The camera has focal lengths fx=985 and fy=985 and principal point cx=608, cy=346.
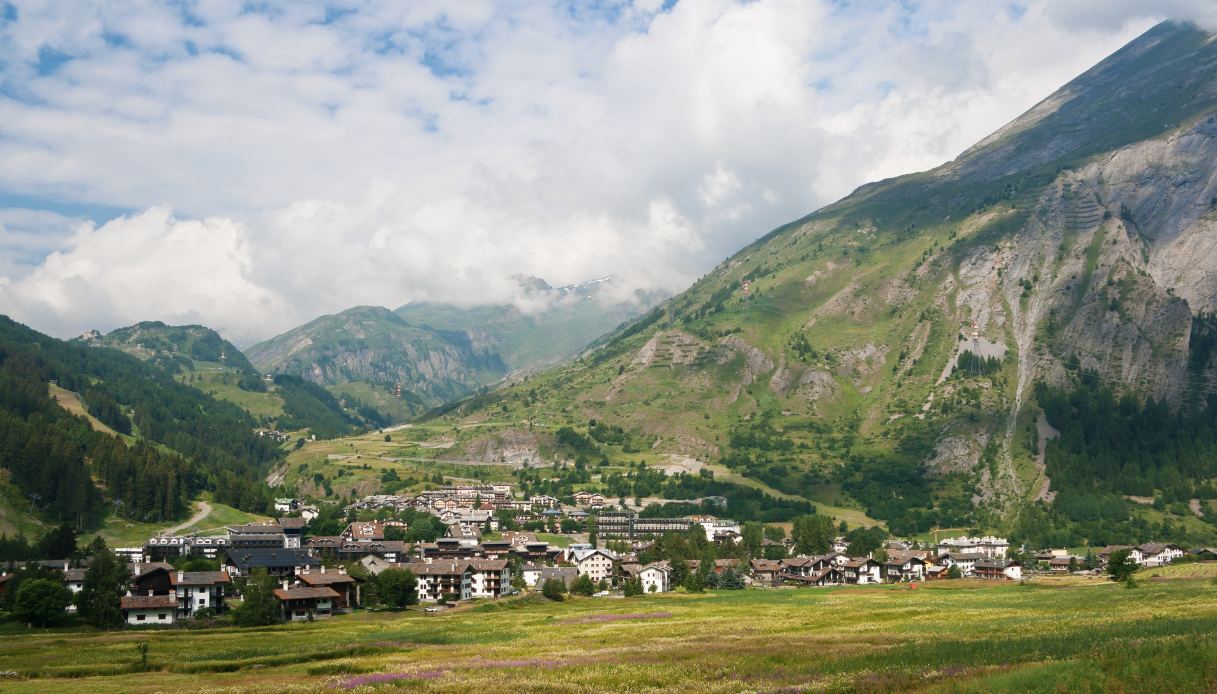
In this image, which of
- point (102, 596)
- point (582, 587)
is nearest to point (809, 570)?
point (582, 587)

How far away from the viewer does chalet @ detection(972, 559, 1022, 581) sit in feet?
599

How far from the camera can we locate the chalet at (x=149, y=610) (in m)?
112

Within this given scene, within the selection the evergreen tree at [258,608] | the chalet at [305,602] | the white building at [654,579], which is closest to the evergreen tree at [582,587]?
the white building at [654,579]

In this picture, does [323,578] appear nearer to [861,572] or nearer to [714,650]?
[714,650]

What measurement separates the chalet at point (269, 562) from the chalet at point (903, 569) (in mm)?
109020

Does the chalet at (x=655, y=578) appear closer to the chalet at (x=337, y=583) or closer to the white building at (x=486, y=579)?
the white building at (x=486, y=579)

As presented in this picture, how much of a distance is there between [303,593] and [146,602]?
56.9ft

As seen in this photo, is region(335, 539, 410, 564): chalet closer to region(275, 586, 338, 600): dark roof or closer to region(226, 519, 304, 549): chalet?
region(226, 519, 304, 549): chalet

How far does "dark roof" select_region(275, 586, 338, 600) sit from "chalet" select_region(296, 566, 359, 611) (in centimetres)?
271

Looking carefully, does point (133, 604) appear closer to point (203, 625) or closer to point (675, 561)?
point (203, 625)

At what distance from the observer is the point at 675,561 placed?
7156 inches

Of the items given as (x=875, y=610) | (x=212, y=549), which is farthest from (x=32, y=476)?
(x=875, y=610)

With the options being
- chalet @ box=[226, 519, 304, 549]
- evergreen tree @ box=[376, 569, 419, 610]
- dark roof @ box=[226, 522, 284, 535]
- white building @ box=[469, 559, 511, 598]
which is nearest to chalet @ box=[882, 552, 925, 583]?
white building @ box=[469, 559, 511, 598]

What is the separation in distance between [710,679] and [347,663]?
29.2 m
